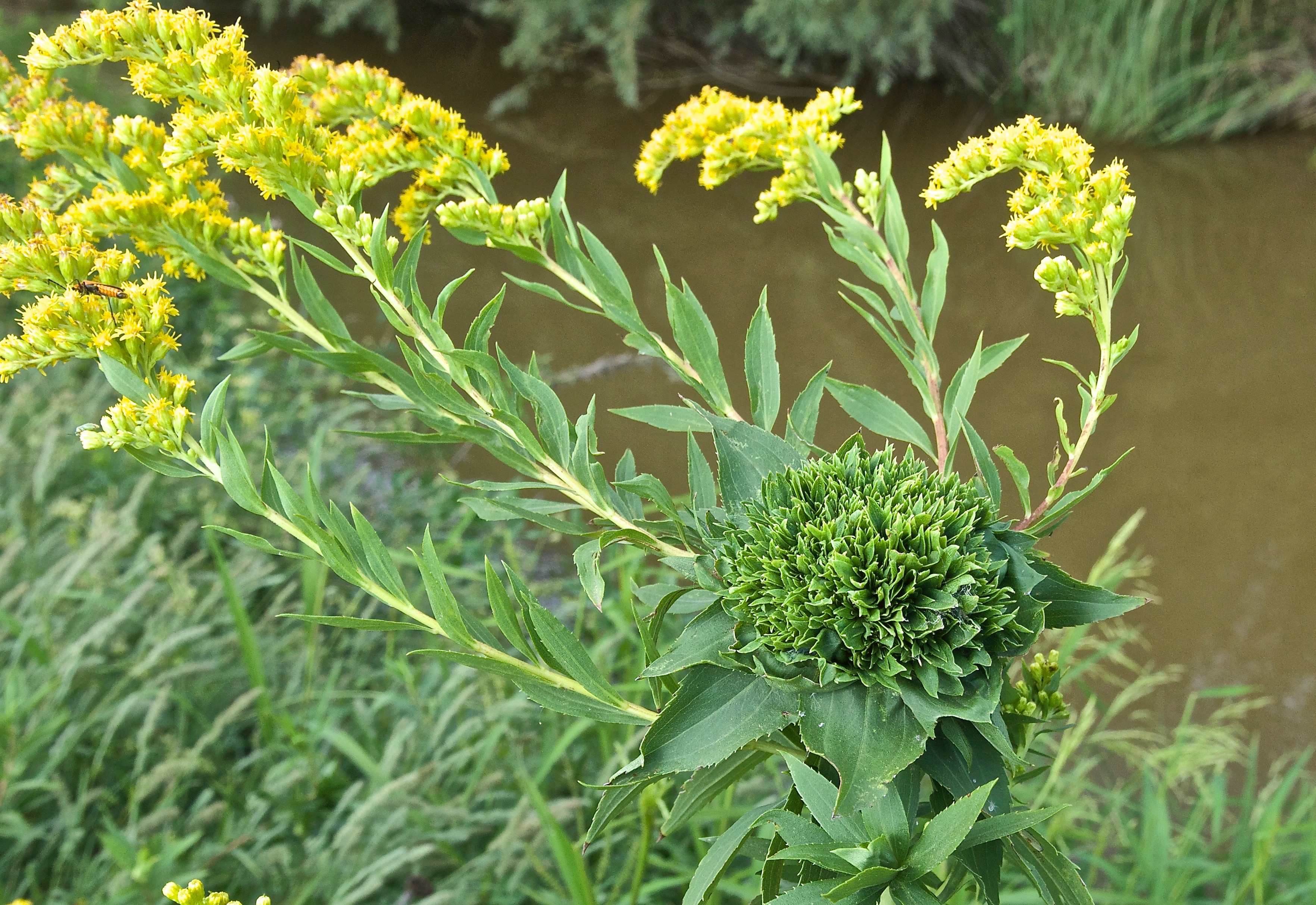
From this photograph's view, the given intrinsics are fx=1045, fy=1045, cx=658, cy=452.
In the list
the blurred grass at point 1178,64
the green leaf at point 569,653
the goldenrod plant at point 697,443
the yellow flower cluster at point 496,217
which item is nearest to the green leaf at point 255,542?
the goldenrod plant at point 697,443

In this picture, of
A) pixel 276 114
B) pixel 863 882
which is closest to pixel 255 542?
pixel 276 114

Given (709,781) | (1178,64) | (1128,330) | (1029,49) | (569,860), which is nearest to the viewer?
(709,781)

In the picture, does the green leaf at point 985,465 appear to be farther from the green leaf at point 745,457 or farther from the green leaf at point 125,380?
the green leaf at point 125,380

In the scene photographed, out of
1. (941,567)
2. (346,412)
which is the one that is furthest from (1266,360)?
(941,567)

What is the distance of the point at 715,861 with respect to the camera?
55 cm

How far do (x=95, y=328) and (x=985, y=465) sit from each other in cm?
51

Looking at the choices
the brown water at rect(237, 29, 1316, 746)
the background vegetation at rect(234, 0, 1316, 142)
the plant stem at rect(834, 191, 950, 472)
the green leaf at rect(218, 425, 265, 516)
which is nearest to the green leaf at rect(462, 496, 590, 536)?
the green leaf at rect(218, 425, 265, 516)

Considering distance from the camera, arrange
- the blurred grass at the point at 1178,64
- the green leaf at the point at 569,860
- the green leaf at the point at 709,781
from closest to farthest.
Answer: the green leaf at the point at 709,781
the green leaf at the point at 569,860
the blurred grass at the point at 1178,64

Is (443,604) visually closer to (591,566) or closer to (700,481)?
(591,566)

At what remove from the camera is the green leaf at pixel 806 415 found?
2.09ft

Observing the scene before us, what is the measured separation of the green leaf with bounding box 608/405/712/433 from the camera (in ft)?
2.07

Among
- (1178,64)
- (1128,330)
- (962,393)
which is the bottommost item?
(1128,330)

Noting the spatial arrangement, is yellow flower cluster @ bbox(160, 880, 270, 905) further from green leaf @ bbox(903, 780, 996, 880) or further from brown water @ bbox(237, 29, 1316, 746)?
brown water @ bbox(237, 29, 1316, 746)

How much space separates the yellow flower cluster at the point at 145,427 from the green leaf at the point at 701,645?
0.96ft
